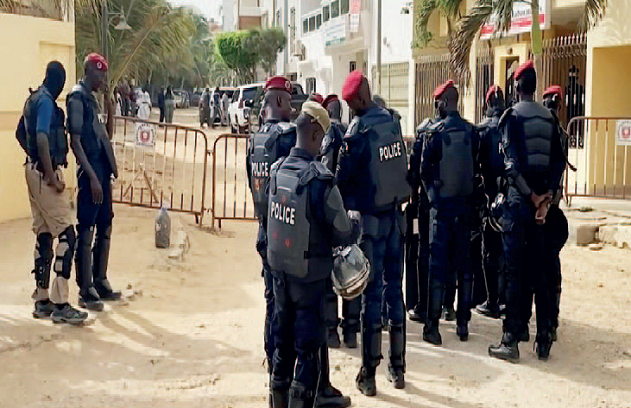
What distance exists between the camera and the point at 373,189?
214 inches

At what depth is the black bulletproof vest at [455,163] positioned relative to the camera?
252 inches

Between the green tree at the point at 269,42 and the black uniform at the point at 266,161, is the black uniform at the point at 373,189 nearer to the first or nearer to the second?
the black uniform at the point at 266,161

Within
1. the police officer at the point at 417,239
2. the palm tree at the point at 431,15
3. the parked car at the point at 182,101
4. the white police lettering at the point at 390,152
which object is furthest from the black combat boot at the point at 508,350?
the parked car at the point at 182,101

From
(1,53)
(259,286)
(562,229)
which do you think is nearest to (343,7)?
(1,53)

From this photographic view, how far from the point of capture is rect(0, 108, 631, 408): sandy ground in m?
5.51

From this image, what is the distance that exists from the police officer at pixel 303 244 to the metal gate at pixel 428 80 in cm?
1563

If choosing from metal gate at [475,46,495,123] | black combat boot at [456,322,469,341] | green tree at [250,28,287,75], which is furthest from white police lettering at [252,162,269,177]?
green tree at [250,28,287,75]

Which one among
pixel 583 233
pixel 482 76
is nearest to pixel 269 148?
pixel 583 233

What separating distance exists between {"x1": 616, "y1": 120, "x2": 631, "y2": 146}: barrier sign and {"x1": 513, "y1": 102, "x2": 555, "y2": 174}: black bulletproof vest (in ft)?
24.0

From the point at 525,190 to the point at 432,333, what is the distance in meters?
1.44

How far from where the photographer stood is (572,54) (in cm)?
1511

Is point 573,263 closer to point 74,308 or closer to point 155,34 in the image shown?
point 74,308

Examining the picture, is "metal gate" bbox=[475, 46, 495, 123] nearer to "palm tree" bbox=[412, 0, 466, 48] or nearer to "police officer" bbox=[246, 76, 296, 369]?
"palm tree" bbox=[412, 0, 466, 48]

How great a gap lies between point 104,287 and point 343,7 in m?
27.6
